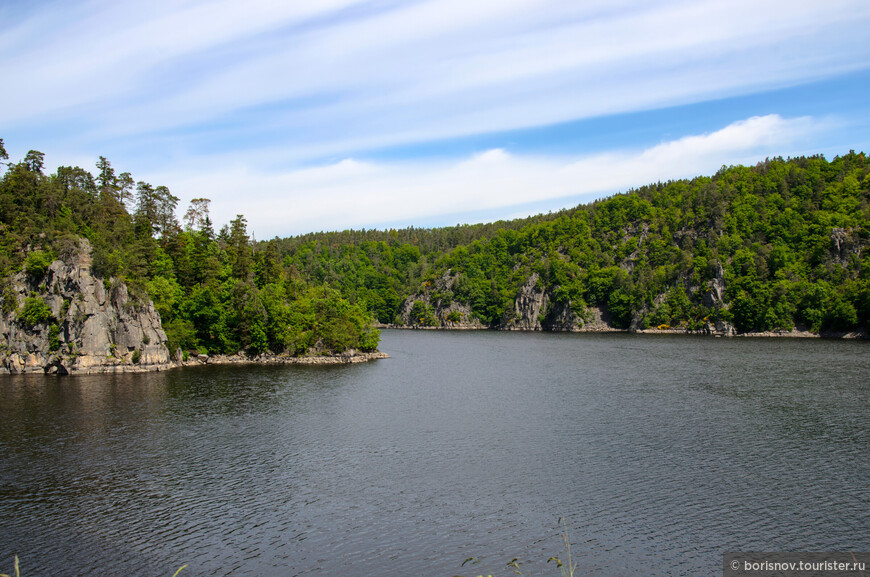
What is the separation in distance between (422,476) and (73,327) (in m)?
58.9

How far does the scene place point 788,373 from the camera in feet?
237

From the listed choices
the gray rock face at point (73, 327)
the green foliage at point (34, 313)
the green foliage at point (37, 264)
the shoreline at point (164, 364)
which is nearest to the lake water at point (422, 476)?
the shoreline at point (164, 364)

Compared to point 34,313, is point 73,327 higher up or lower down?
lower down

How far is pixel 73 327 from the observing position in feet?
234

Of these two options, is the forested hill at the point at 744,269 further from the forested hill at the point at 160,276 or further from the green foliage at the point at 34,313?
the green foliage at the point at 34,313

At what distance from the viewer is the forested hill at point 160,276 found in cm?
7209

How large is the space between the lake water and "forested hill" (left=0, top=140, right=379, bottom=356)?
1584 cm

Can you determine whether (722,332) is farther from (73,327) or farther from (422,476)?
(73,327)

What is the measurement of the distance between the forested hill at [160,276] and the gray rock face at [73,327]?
26 centimetres

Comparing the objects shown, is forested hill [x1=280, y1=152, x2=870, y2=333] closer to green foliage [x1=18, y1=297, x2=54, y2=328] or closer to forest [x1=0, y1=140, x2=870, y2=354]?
forest [x1=0, y1=140, x2=870, y2=354]

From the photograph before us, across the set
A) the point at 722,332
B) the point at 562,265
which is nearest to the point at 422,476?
the point at 722,332

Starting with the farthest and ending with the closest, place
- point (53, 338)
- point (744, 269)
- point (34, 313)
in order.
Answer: point (744, 269) < point (53, 338) < point (34, 313)

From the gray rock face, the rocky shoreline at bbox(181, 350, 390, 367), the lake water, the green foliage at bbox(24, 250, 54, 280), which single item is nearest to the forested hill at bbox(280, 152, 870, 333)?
the rocky shoreline at bbox(181, 350, 390, 367)

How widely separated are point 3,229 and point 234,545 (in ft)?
250
